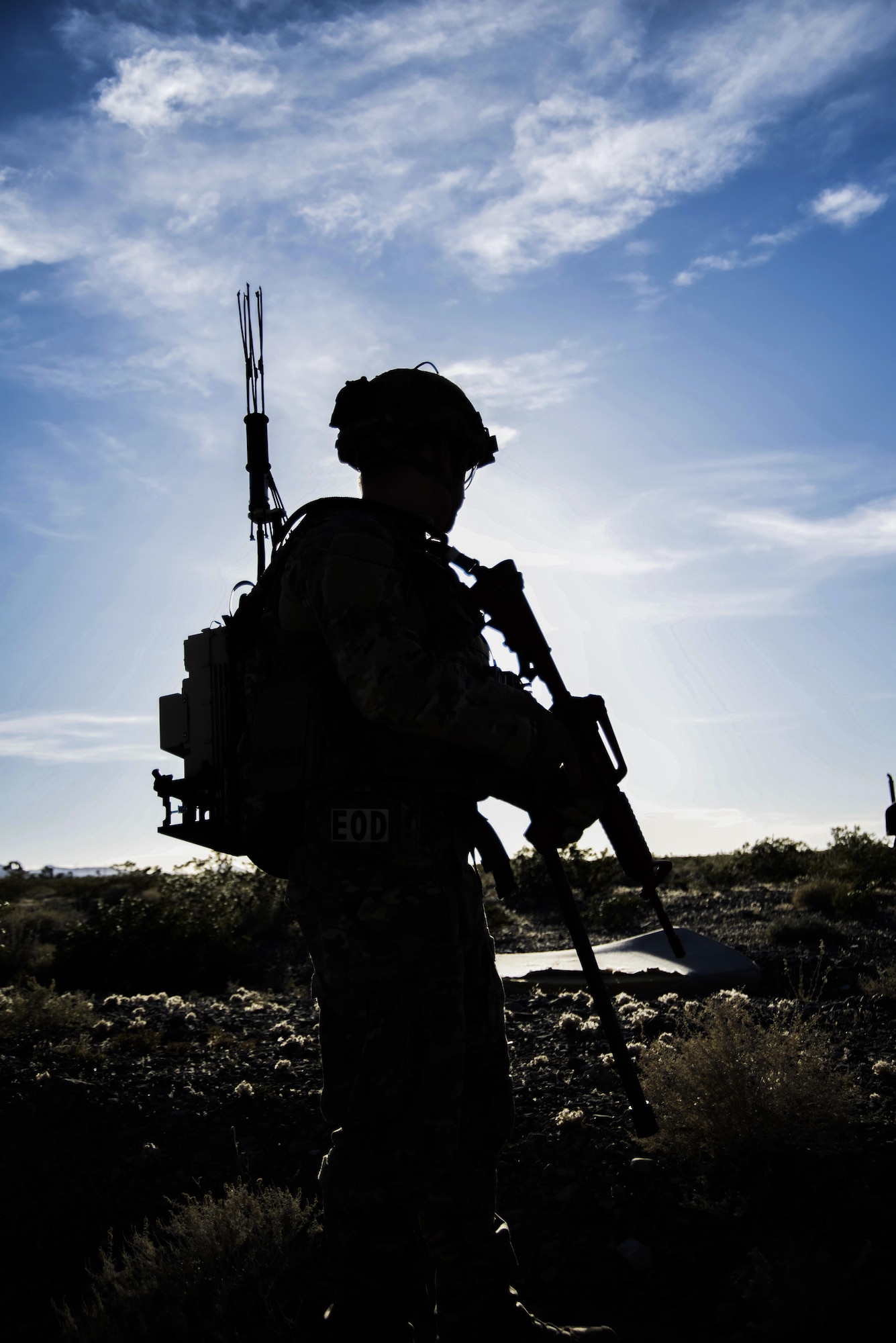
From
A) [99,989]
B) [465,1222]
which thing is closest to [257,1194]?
[465,1222]

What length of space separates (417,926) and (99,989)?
25.0 ft

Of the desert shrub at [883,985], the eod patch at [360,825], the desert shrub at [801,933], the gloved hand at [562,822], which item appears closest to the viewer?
the eod patch at [360,825]

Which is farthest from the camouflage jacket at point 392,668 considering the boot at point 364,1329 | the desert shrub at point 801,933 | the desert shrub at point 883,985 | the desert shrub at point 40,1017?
the desert shrub at point 801,933

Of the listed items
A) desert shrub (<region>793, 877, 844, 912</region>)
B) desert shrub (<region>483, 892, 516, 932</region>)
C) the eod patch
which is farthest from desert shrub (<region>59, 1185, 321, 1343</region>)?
desert shrub (<region>793, 877, 844, 912</region>)

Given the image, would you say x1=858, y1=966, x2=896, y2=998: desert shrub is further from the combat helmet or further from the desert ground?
the combat helmet

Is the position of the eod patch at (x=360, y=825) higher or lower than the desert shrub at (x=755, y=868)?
higher

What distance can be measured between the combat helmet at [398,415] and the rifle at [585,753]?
Answer: 367 millimetres

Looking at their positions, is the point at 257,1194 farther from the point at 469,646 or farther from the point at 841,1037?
the point at 841,1037

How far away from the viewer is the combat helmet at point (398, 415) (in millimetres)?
2742

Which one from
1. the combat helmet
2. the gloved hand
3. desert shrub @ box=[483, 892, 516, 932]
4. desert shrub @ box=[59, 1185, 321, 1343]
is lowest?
desert shrub @ box=[59, 1185, 321, 1343]

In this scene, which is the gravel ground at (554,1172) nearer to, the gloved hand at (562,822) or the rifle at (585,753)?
the rifle at (585,753)

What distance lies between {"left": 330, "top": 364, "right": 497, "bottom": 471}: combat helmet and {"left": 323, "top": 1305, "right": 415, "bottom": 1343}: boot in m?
2.24

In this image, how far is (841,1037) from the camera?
474cm

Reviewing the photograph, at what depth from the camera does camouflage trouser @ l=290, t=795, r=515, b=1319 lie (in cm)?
215
